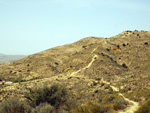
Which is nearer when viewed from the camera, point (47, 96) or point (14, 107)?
point (14, 107)

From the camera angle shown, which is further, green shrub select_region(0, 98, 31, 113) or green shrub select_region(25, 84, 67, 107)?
green shrub select_region(25, 84, 67, 107)

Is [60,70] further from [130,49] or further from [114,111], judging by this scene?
[114,111]

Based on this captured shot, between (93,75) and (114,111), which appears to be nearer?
(114,111)

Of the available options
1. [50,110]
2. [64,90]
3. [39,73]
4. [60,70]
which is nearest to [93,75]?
[60,70]

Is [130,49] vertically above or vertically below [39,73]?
above

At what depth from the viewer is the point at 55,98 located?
54.1ft

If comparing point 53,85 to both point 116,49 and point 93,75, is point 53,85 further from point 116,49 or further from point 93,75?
point 116,49

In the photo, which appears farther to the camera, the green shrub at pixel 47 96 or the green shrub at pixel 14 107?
the green shrub at pixel 47 96

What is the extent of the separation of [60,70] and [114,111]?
49108 mm

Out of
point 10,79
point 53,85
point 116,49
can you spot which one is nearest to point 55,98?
point 53,85

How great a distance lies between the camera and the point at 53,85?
1794 cm

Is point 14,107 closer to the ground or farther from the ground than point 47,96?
farther from the ground

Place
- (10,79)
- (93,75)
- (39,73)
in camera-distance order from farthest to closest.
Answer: (39,73) < (10,79) < (93,75)

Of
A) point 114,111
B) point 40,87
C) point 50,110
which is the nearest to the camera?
point 50,110
